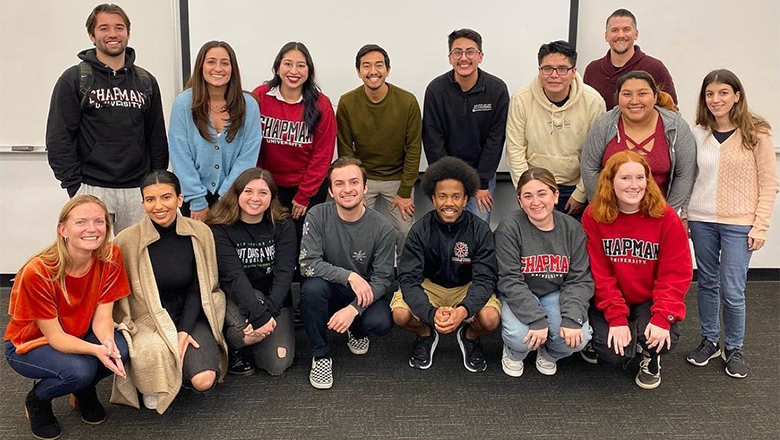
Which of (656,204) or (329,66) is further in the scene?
(329,66)

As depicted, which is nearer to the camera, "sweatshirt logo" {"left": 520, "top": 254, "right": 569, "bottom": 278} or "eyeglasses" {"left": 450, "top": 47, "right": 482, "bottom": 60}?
"sweatshirt logo" {"left": 520, "top": 254, "right": 569, "bottom": 278}

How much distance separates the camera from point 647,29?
12.1 feet

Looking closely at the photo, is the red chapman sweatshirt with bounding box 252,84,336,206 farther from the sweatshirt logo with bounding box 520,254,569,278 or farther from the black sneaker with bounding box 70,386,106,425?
the black sneaker with bounding box 70,386,106,425

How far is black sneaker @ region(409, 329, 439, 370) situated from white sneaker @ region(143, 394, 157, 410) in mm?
1156

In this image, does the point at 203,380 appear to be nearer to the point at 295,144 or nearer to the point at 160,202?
the point at 160,202

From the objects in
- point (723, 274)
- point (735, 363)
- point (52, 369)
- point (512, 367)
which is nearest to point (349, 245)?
point (512, 367)

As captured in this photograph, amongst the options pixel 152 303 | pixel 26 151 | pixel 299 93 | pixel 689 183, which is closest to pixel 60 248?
pixel 152 303

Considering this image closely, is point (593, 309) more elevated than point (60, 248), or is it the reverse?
point (60, 248)

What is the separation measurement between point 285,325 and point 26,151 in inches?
90.5

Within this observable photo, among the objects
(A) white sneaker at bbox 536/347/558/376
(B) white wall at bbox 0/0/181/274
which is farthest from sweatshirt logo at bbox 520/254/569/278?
(B) white wall at bbox 0/0/181/274

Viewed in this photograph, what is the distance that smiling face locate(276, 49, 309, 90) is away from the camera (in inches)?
110

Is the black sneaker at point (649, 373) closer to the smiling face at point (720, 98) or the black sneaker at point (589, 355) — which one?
the black sneaker at point (589, 355)

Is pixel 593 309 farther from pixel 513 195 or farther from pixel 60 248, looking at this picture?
pixel 60 248

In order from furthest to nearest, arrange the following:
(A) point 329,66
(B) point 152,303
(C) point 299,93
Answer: (A) point 329,66 → (C) point 299,93 → (B) point 152,303
